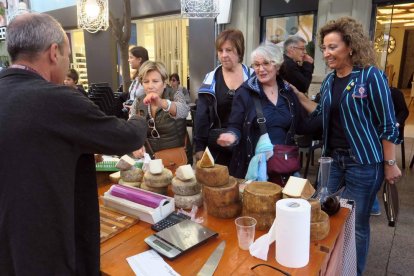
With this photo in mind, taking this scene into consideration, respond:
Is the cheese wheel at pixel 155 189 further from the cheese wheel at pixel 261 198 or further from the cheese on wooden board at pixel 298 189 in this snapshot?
the cheese on wooden board at pixel 298 189

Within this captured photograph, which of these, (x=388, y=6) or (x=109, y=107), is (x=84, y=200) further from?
(x=388, y=6)

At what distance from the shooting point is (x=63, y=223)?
971mm

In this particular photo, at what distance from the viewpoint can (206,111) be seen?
2232 millimetres

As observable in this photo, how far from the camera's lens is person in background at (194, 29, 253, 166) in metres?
2.19

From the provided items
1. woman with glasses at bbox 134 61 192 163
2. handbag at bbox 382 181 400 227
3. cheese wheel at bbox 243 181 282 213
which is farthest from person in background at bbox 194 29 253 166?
handbag at bbox 382 181 400 227

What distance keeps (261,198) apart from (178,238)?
1.13 feet

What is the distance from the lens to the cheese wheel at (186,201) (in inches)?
56.2

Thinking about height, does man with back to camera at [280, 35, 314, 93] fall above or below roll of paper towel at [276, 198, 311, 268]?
above

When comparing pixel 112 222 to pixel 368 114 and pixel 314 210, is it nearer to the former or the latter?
pixel 314 210

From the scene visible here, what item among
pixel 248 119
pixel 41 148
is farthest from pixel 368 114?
pixel 41 148

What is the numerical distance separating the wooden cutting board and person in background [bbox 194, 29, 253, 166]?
34.0 inches

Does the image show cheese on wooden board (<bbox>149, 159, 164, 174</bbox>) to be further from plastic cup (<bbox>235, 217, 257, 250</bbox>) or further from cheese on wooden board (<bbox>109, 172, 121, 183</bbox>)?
plastic cup (<bbox>235, 217, 257, 250</bbox>)

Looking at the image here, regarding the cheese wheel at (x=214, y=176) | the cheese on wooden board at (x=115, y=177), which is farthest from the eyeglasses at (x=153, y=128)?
the cheese wheel at (x=214, y=176)

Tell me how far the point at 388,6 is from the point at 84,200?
604 cm
